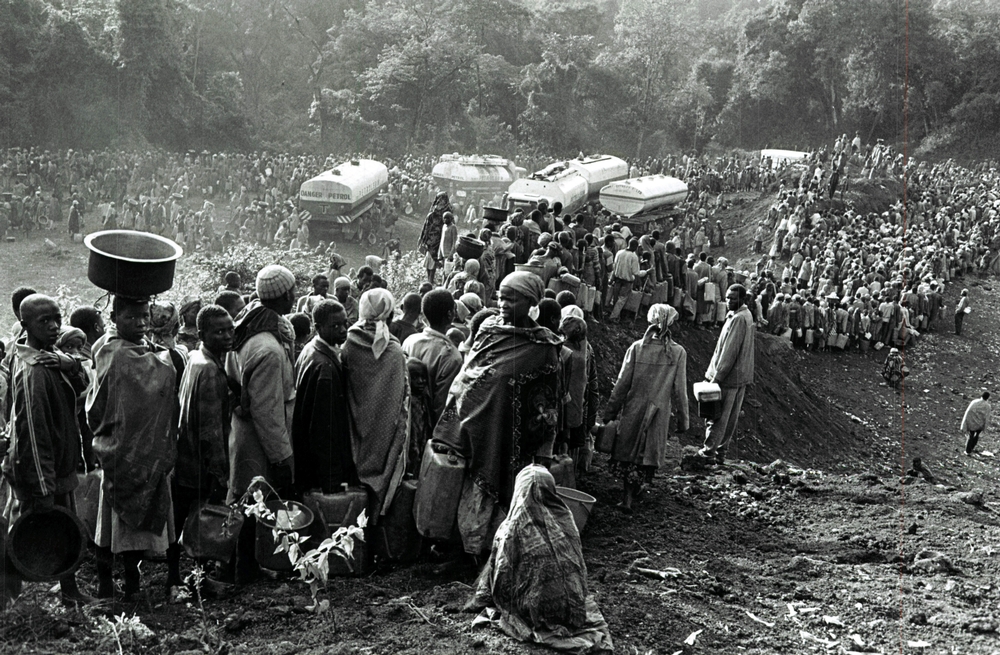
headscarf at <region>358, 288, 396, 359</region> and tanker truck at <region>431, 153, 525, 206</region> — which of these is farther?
tanker truck at <region>431, 153, 525, 206</region>

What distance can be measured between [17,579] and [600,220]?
23.4 m

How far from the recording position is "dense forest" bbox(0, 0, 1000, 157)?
1419 inches

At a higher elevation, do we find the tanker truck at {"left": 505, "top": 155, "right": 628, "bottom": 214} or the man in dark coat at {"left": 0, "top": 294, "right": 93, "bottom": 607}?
the tanker truck at {"left": 505, "top": 155, "right": 628, "bottom": 214}

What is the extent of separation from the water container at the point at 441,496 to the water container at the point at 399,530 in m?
0.13

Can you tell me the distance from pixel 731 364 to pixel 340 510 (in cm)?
506

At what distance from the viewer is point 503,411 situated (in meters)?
5.63

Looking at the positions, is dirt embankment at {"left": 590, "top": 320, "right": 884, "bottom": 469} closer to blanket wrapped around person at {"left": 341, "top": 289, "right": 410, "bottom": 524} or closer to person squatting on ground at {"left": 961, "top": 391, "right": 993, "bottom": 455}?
person squatting on ground at {"left": 961, "top": 391, "right": 993, "bottom": 455}

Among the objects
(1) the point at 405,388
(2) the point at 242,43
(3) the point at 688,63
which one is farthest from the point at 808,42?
(1) the point at 405,388

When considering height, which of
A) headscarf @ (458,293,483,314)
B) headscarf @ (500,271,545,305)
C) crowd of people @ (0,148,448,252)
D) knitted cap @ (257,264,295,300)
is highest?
headscarf @ (500,271,545,305)

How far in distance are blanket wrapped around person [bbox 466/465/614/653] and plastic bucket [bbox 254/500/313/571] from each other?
1.14 m

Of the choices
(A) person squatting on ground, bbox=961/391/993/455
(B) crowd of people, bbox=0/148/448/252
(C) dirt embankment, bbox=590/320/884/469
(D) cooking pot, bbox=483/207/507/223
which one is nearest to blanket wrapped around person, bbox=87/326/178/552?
(C) dirt embankment, bbox=590/320/884/469

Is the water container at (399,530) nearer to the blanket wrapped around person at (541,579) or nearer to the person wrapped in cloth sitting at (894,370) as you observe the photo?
the blanket wrapped around person at (541,579)

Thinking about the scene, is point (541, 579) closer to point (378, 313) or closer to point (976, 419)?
point (378, 313)

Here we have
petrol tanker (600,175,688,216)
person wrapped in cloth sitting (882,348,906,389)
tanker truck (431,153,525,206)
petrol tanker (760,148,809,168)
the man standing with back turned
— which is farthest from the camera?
petrol tanker (760,148,809,168)
